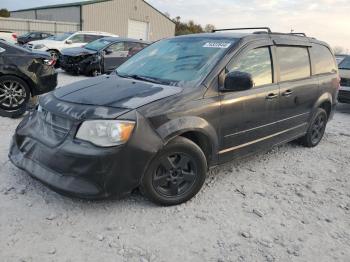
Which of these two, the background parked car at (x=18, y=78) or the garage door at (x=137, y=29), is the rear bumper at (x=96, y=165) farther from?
the garage door at (x=137, y=29)

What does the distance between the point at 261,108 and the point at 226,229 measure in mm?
1670

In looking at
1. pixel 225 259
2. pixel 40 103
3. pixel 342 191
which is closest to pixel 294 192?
pixel 342 191

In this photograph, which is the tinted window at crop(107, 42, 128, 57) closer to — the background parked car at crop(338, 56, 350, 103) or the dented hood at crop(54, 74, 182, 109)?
the background parked car at crop(338, 56, 350, 103)

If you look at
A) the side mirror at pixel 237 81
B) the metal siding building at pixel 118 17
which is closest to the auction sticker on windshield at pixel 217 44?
the side mirror at pixel 237 81

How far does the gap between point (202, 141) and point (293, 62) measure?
2094 millimetres

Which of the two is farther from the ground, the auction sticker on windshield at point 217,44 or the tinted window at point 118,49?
the auction sticker on windshield at point 217,44

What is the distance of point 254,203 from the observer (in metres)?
3.92

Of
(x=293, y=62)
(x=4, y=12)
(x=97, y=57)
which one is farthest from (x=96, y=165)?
(x=4, y=12)

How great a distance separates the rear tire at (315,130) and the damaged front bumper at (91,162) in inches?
130

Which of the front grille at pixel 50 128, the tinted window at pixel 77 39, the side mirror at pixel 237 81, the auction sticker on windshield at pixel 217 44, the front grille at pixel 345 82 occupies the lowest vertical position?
the front grille at pixel 345 82

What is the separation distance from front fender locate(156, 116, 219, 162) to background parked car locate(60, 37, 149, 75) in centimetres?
985

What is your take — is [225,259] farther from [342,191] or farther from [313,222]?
[342,191]

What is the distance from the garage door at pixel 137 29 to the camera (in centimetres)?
4222

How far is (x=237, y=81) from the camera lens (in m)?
3.88
